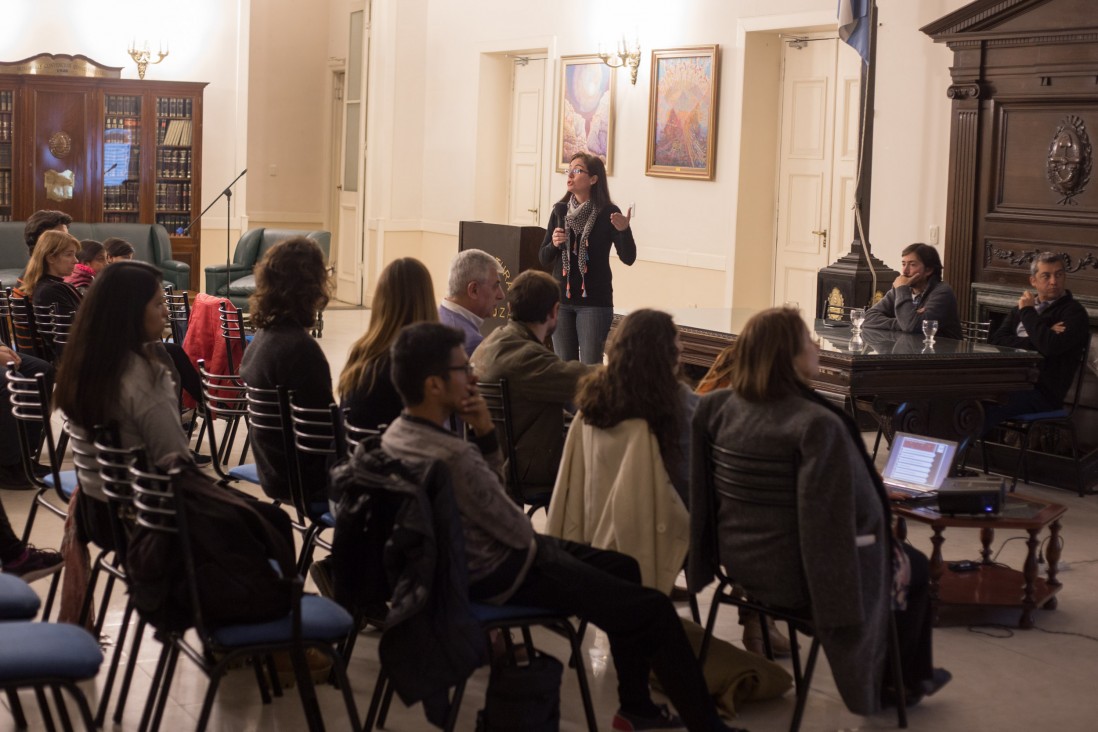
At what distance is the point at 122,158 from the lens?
539 inches

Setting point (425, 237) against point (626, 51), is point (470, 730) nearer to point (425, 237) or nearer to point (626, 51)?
point (626, 51)

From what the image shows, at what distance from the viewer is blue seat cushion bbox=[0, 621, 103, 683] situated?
8.84 feet

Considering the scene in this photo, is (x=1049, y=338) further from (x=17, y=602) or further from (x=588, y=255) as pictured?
(x=17, y=602)

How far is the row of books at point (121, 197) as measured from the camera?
1365cm

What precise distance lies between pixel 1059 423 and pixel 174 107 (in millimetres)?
9867

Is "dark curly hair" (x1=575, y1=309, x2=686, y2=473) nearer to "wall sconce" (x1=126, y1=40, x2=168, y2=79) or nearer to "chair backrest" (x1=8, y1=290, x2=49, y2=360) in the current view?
"chair backrest" (x1=8, y1=290, x2=49, y2=360)

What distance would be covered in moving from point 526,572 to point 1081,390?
477cm

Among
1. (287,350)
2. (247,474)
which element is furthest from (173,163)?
(287,350)

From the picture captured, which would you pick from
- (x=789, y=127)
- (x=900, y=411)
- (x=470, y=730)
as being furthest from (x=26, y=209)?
(x=470, y=730)

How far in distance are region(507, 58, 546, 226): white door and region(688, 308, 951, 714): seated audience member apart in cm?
947

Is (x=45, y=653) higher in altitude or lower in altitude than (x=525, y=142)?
lower

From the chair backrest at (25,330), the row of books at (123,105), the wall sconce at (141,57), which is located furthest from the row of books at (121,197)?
the chair backrest at (25,330)

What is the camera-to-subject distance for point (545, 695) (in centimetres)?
322

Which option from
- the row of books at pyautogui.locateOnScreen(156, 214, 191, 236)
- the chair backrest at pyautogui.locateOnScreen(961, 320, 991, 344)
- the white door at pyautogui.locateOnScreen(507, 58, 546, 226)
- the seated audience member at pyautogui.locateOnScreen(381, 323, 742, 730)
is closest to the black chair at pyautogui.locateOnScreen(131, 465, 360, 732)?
the seated audience member at pyautogui.locateOnScreen(381, 323, 742, 730)
